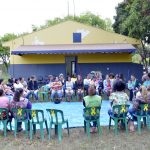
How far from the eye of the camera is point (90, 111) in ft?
29.0

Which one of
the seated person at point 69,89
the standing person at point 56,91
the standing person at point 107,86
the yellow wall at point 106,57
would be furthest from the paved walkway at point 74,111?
the yellow wall at point 106,57

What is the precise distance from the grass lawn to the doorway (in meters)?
15.5

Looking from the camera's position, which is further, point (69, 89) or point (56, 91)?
point (69, 89)

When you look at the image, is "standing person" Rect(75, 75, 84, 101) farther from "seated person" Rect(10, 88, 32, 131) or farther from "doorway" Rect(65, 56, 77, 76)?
"seated person" Rect(10, 88, 32, 131)

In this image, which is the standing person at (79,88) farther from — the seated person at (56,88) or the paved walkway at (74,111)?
the paved walkway at (74,111)

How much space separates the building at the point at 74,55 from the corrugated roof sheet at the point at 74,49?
0.87 feet

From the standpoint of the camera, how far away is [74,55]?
24.3 meters

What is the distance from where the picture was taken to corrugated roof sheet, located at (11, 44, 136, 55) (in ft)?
74.8

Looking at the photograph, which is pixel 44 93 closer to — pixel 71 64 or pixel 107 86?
pixel 107 86

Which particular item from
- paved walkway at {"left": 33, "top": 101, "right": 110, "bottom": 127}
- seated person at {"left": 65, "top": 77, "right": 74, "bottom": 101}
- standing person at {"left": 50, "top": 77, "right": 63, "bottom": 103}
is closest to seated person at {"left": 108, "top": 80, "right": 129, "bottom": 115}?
paved walkway at {"left": 33, "top": 101, "right": 110, "bottom": 127}

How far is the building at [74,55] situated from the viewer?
955 inches

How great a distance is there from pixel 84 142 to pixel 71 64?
16.7 meters

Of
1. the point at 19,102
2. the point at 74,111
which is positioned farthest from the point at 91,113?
the point at 74,111

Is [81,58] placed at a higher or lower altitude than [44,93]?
higher
